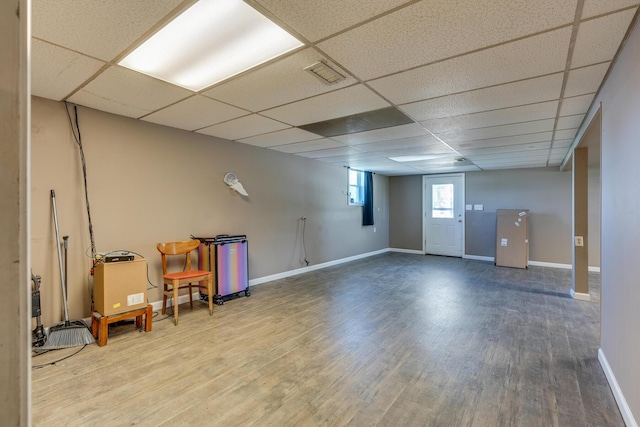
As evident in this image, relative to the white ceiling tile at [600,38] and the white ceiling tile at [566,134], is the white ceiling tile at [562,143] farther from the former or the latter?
the white ceiling tile at [600,38]

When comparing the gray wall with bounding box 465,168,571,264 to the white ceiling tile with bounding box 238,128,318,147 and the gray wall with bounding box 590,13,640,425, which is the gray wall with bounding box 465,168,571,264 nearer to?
the gray wall with bounding box 590,13,640,425

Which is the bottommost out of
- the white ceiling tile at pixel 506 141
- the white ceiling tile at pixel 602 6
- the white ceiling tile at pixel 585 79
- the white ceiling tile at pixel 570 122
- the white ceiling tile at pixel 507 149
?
the white ceiling tile at pixel 507 149

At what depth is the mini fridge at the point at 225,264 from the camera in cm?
400

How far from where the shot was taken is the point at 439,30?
1741mm

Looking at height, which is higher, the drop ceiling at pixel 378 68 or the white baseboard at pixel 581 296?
the drop ceiling at pixel 378 68

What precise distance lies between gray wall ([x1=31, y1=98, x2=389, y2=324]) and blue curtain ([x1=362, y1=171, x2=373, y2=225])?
2.07 metres

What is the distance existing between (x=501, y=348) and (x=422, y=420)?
4.56 feet

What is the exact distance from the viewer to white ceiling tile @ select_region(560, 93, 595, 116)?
8.92 ft

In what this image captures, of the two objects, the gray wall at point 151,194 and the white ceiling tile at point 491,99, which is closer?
the white ceiling tile at point 491,99

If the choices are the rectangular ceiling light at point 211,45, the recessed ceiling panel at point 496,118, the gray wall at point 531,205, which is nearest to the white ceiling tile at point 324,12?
the rectangular ceiling light at point 211,45

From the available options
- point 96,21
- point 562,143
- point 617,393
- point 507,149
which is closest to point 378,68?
point 96,21

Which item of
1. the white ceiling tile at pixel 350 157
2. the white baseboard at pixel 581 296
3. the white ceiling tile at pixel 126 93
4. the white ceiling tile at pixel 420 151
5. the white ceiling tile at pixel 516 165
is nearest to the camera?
the white ceiling tile at pixel 126 93

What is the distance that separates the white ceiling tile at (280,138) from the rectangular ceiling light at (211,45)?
161 centimetres

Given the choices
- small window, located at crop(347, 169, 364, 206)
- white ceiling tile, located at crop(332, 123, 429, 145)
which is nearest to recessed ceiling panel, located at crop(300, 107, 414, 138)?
white ceiling tile, located at crop(332, 123, 429, 145)
